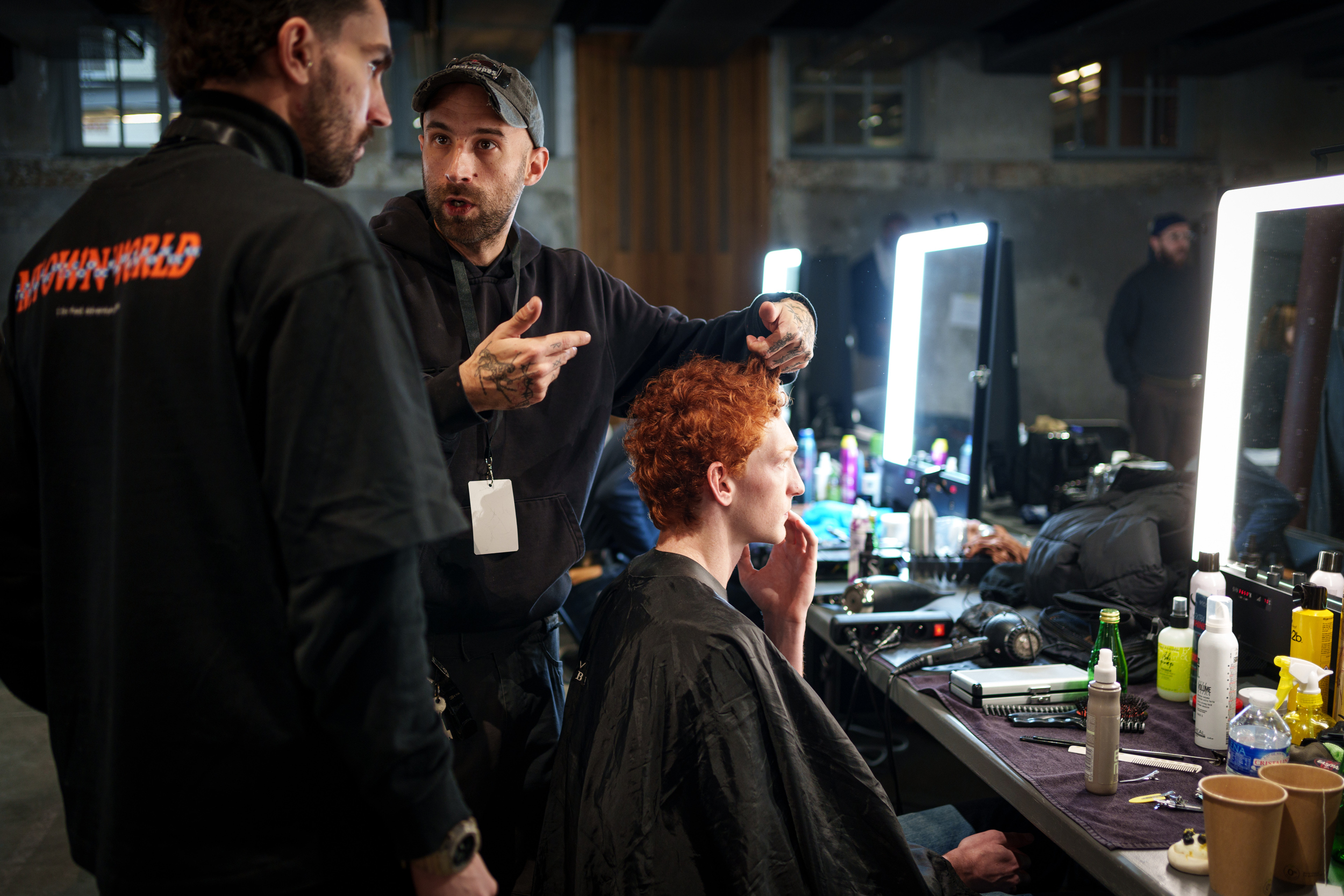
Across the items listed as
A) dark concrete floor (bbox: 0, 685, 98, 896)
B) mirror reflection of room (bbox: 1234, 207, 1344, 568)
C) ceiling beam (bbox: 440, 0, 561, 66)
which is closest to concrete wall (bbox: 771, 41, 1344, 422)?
ceiling beam (bbox: 440, 0, 561, 66)

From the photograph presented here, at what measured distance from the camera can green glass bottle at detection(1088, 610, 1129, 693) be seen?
5.53 ft

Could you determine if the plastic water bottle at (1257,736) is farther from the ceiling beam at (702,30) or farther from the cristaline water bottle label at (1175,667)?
the ceiling beam at (702,30)

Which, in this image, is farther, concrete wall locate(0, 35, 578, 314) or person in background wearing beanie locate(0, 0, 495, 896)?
concrete wall locate(0, 35, 578, 314)

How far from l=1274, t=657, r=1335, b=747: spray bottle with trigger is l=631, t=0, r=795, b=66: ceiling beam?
5094 mm

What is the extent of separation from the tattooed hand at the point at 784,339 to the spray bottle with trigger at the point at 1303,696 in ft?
2.90

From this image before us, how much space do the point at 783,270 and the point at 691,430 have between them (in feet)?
10.0

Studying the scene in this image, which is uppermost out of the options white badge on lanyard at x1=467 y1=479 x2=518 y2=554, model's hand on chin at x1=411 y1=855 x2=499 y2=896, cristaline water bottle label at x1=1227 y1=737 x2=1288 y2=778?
white badge on lanyard at x1=467 y1=479 x2=518 y2=554

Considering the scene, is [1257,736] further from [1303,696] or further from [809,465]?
[809,465]

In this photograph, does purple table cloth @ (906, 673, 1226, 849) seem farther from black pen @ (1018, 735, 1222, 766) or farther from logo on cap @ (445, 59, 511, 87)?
logo on cap @ (445, 59, 511, 87)

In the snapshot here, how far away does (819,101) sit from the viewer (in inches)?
304

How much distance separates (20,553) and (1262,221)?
2.18 metres

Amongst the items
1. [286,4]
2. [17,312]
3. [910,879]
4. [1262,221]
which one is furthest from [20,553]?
[1262,221]

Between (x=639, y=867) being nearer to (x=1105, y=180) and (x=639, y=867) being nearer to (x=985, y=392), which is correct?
(x=985, y=392)

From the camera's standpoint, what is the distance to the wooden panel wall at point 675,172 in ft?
24.0
